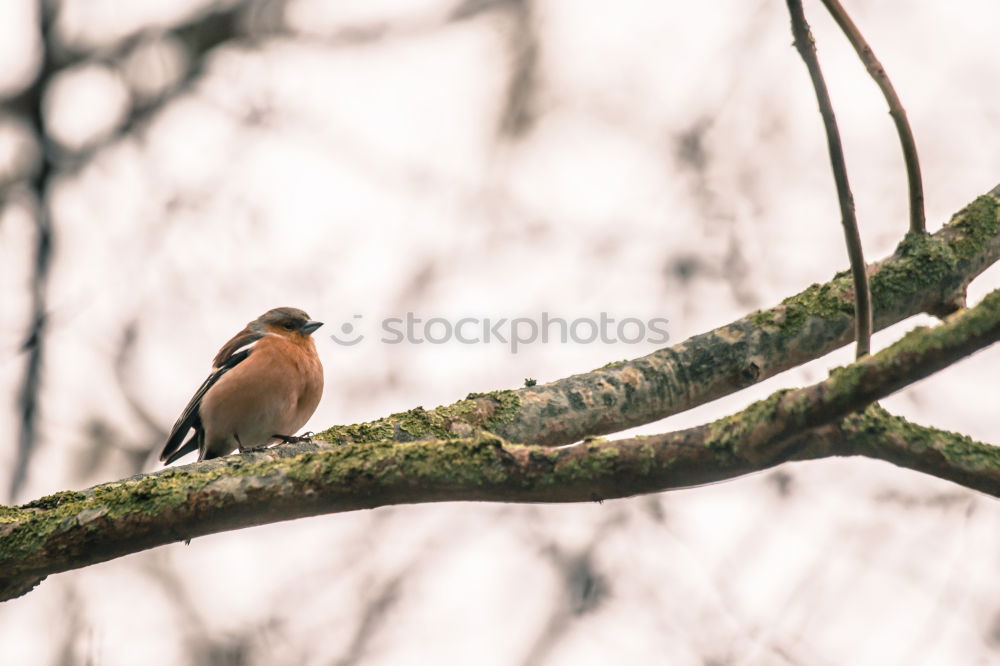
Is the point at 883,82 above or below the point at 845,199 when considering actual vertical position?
above

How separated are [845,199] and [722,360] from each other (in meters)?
1.46

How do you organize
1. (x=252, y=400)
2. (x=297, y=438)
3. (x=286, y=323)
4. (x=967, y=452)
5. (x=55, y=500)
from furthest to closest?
1. (x=286, y=323)
2. (x=252, y=400)
3. (x=297, y=438)
4. (x=55, y=500)
5. (x=967, y=452)

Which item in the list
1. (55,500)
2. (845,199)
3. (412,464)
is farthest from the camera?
(55,500)

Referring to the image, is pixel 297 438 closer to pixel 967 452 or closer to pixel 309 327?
pixel 309 327

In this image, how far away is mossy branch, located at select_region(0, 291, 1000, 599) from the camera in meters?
2.68

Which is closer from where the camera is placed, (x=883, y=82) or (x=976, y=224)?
(x=883, y=82)

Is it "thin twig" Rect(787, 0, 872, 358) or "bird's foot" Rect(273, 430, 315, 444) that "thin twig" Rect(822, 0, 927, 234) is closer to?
"thin twig" Rect(787, 0, 872, 358)

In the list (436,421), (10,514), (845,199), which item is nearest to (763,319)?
(845,199)

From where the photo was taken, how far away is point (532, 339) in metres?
9.02

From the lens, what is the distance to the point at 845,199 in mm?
3393

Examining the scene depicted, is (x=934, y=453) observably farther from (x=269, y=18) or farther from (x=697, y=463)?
(x=269, y=18)

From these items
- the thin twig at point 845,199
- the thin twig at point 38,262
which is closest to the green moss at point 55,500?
the thin twig at point 845,199

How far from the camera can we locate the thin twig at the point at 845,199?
3.38m

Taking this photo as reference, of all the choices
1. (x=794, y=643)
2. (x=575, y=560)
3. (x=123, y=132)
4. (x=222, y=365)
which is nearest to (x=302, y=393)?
(x=222, y=365)
